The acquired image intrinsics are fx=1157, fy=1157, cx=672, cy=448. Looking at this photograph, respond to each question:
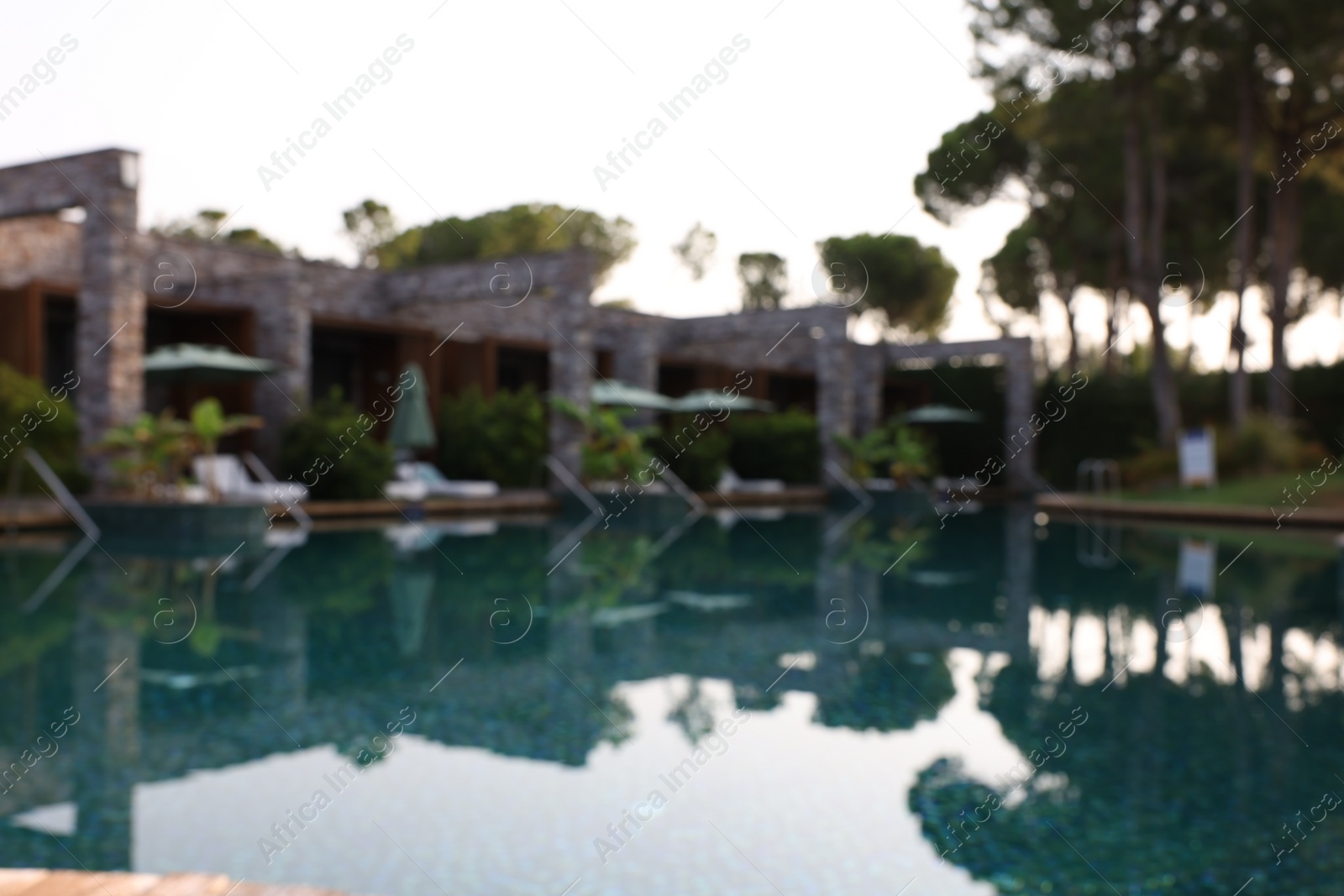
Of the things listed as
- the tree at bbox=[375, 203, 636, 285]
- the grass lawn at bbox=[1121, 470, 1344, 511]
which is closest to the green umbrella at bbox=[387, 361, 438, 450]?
the grass lawn at bbox=[1121, 470, 1344, 511]

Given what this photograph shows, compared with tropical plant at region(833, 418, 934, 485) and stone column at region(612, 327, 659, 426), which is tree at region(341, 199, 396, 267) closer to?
stone column at region(612, 327, 659, 426)

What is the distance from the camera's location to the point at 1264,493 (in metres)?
16.2

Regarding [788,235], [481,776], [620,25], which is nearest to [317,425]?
[788,235]

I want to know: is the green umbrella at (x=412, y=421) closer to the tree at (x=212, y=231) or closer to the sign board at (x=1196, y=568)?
the sign board at (x=1196, y=568)

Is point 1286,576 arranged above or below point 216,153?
below

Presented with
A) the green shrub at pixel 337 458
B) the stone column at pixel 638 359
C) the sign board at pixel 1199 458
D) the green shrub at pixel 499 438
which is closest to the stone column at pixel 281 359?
the green shrub at pixel 337 458

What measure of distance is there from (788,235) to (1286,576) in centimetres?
486

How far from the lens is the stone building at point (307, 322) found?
12445 mm

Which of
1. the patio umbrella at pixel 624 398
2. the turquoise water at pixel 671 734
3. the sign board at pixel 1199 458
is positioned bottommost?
the turquoise water at pixel 671 734

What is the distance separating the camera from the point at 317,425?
1510cm

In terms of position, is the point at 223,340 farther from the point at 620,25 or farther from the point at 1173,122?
the point at 1173,122

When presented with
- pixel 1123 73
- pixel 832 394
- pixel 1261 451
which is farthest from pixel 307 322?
pixel 1261 451

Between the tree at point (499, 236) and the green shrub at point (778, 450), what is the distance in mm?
11359

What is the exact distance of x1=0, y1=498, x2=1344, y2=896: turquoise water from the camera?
2855mm
